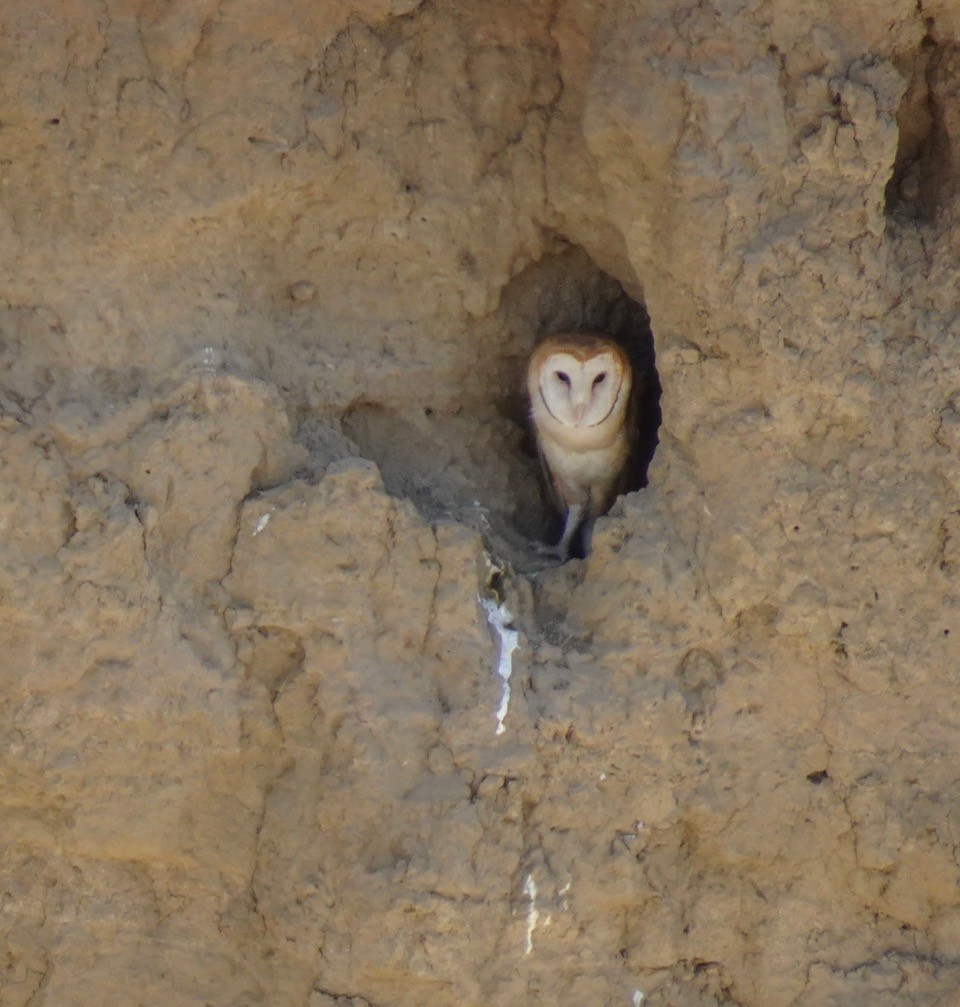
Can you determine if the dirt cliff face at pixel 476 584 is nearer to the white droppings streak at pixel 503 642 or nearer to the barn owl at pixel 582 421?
the white droppings streak at pixel 503 642

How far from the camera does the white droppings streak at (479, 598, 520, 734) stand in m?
3.46

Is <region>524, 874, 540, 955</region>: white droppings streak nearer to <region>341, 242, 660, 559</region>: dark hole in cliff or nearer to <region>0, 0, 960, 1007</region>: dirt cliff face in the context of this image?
<region>0, 0, 960, 1007</region>: dirt cliff face

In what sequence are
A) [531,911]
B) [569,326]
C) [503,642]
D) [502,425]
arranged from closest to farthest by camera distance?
[531,911] → [503,642] → [502,425] → [569,326]

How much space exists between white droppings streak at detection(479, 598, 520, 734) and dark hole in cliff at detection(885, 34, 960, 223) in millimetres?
1335

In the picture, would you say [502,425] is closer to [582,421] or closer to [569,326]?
[582,421]

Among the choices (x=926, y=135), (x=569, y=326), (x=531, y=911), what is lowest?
(x=531, y=911)

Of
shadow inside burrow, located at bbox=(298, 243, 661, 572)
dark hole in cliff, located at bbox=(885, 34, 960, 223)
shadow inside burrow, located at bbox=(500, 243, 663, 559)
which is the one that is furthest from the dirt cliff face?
shadow inside burrow, located at bbox=(500, 243, 663, 559)

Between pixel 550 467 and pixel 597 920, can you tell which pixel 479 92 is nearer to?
pixel 550 467

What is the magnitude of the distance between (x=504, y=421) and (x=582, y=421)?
0.27 metres

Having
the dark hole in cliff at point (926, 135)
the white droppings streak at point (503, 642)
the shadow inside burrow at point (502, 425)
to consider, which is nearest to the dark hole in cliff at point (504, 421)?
the shadow inside burrow at point (502, 425)

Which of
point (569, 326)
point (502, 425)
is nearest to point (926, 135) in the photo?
point (569, 326)

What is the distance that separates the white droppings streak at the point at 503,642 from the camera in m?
3.46

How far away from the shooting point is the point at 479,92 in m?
3.79

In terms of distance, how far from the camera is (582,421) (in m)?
4.48
